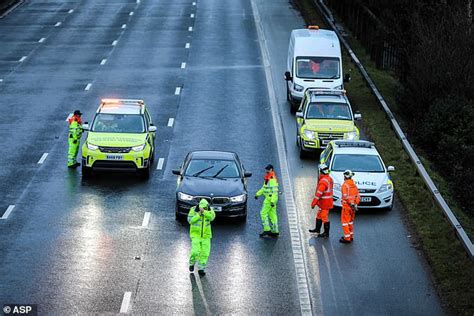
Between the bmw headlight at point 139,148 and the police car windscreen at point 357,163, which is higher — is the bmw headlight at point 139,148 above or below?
above

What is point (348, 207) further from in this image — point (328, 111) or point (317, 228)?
point (328, 111)

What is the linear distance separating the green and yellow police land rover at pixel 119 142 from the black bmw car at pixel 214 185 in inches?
109

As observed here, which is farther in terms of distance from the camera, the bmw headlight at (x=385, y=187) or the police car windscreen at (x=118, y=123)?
the police car windscreen at (x=118, y=123)

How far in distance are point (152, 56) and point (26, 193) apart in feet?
82.8

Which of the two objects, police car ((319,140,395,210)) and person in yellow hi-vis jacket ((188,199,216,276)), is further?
police car ((319,140,395,210))

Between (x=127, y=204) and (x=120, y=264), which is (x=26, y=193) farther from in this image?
(x=120, y=264)

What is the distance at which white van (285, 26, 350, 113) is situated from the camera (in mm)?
42156

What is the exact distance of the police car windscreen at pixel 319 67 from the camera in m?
42.7

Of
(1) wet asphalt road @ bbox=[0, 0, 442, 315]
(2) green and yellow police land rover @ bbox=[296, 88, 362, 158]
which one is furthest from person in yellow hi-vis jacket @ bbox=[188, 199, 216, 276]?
(2) green and yellow police land rover @ bbox=[296, 88, 362, 158]

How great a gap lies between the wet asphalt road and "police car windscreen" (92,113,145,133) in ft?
4.55

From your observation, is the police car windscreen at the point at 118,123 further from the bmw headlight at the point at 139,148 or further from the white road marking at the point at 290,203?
the white road marking at the point at 290,203

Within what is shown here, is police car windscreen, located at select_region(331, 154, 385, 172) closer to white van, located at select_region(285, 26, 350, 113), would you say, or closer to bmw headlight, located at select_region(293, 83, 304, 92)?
bmw headlight, located at select_region(293, 83, 304, 92)

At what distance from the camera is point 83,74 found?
49.4 metres

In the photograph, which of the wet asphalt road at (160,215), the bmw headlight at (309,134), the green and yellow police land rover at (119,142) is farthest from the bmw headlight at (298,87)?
the green and yellow police land rover at (119,142)
